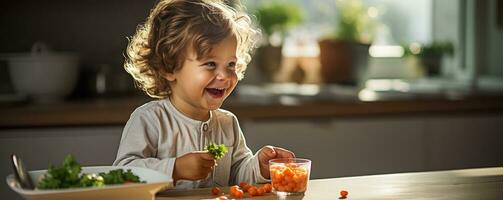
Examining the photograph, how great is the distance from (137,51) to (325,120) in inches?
49.4

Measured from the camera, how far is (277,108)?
2828mm

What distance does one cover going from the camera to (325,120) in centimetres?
290

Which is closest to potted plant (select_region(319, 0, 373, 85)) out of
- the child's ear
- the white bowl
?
the child's ear

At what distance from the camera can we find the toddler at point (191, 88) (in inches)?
63.5

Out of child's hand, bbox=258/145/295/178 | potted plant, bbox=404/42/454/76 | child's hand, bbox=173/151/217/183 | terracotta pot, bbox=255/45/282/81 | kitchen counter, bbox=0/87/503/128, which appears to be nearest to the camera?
child's hand, bbox=173/151/217/183

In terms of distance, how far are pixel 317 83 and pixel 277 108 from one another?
67cm

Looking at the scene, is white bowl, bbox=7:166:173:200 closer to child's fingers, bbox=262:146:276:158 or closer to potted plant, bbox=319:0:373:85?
child's fingers, bbox=262:146:276:158

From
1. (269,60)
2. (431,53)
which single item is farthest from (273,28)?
(431,53)

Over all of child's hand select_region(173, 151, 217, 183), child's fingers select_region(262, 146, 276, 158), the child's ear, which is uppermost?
the child's ear

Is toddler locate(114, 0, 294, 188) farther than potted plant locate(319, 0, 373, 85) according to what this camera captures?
No

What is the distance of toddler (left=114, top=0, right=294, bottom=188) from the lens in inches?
63.5

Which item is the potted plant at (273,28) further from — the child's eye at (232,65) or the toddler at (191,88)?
the child's eye at (232,65)

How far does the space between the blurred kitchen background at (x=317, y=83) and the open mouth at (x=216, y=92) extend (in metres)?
1.11

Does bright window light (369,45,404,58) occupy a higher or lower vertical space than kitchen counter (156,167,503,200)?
higher
